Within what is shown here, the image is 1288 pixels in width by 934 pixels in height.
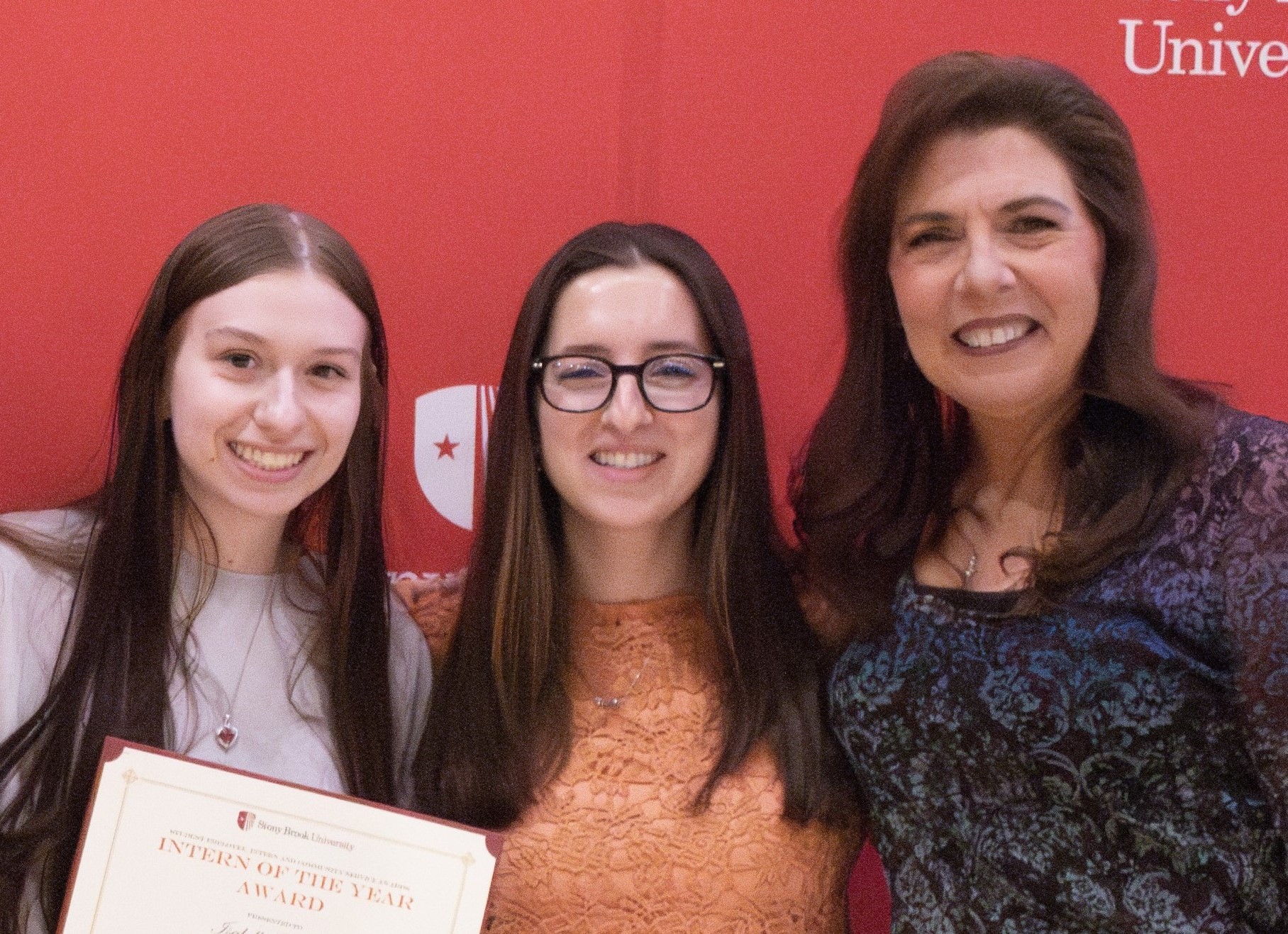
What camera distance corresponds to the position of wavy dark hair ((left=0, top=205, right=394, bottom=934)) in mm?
1670

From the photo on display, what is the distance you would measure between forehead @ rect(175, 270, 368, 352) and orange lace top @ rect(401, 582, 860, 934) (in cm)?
71

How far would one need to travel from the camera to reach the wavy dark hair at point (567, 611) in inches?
76.9

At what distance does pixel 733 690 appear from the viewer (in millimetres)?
2021

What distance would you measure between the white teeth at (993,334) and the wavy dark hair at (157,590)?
2.88ft

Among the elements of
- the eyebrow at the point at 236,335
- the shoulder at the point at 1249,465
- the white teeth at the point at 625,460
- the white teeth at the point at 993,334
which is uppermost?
the white teeth at the point at 993,334

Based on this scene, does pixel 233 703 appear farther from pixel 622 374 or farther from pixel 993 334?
pixel 993 334

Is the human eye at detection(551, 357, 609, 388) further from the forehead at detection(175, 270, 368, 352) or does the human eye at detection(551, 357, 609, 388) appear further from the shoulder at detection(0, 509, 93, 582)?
the shoulder at detection(0, 509, 93, 582)

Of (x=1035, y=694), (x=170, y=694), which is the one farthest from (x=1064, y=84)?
(x=170, y=694)

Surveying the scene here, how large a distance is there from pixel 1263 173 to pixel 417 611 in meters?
1.73

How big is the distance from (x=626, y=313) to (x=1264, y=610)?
1.00m

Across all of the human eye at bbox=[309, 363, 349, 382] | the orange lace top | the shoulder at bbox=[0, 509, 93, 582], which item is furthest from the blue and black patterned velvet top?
the shoulder at bbox=[0, 509, 93, 582]

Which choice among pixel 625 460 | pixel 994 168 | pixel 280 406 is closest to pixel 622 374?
pixel 625 460

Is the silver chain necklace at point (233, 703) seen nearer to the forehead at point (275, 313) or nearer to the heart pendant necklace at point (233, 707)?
the heart pendant necklace at point (233, 707)

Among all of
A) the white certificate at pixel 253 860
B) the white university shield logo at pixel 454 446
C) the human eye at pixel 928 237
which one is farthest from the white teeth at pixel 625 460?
the white certificate at pixel 253 860
